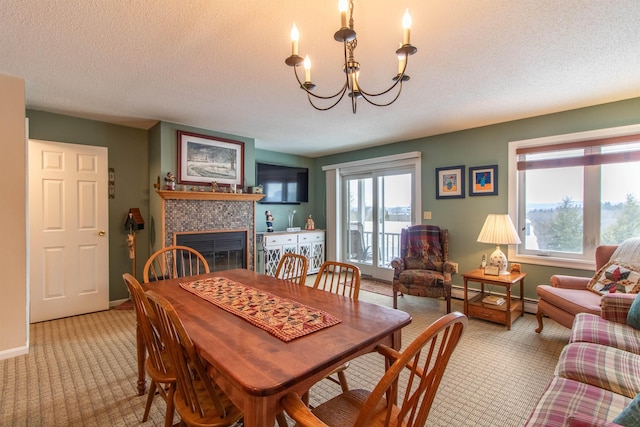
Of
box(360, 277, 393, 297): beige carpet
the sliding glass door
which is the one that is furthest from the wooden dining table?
the sliding glass door

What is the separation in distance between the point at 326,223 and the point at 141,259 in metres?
3.11

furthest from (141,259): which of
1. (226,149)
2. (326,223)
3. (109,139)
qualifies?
(326,223)

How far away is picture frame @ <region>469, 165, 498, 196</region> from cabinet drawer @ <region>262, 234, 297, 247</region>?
9.17 feet

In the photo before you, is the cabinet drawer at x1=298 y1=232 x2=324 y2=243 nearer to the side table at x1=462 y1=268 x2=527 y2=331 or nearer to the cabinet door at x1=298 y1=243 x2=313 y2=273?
the cabinet door at x1=298 y1=243 x2=313 y2=273

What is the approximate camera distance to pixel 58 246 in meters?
3.30

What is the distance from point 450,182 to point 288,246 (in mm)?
2674

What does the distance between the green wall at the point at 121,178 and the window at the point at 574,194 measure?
4.68 metres

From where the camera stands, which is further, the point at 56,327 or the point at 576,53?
the point at 56,327

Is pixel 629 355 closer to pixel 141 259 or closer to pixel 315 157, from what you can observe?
pixel 141 259

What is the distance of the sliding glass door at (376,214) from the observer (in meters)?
4.82

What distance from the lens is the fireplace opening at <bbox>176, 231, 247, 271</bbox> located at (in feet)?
12.4

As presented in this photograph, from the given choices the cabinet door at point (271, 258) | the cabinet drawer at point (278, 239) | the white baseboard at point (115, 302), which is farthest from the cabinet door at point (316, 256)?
the white baseboard at point (115, 302)

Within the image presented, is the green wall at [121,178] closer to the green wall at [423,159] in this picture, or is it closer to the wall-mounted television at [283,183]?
the green wall at [423,159]

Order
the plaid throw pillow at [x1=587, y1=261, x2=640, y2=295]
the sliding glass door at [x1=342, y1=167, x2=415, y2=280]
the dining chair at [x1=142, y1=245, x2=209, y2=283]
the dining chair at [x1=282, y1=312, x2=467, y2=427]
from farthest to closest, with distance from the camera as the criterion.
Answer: the sliding glass door at [x1=342, y1=167, x2=415, y2=280], the plaid throw pillow at [x1=587, y1=261, x2=640, y2=295], the dining chair at [x1=142, y1=245, x2=209, y2=283], the dining chair at [x1=282, y1=312, x2=467, y2=427]
